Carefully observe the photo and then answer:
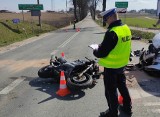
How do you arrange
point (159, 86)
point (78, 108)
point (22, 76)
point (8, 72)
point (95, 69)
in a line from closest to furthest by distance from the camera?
point (78, 108) < point (159, 86) < point (95, 69) < point (22, 76) < point (8, 72)

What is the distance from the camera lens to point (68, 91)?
7.07m

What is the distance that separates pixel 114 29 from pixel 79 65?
10.4 feet

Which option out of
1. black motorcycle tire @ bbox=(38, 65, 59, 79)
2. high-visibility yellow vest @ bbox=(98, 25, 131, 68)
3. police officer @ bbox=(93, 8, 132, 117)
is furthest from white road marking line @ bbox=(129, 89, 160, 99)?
black motorcycle tire @ bbox=(38, 65, 59, 79)

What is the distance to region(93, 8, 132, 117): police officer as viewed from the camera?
183 inches

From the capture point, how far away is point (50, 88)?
7.69 meters

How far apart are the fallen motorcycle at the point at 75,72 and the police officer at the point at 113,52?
1.84 m

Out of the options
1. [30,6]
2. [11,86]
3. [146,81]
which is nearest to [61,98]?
[11,86]

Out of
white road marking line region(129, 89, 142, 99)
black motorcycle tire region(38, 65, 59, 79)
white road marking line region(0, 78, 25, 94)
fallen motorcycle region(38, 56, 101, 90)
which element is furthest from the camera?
black motorcycle tire region(38, 65, 59, 79)

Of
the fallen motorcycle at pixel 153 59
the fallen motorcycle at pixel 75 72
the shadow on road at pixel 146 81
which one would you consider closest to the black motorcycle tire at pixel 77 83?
the fallen motorcycle at pixel 75 72

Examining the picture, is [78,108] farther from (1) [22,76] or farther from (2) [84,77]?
(1) [22,76]

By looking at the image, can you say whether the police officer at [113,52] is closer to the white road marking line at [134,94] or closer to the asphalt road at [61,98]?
the asphalt road at [61,98]

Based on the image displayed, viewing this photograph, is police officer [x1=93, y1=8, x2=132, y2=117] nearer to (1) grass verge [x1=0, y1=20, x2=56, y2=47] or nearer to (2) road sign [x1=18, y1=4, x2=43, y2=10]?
(1) grass verge [x1=0, y1=20, x2=56, y2=47]

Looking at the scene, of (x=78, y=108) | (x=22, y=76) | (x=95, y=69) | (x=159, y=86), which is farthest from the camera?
(x=22, y=76)

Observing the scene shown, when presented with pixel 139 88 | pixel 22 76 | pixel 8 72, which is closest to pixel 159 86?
pixel 139 88
